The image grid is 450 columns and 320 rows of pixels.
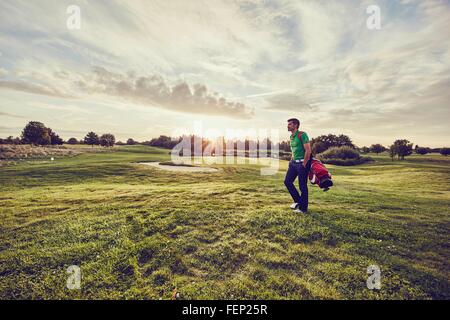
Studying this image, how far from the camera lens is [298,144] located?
8.52 metres

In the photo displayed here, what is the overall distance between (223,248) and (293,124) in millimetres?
5654

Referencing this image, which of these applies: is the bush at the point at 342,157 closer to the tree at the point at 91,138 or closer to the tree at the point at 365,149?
the tree at the point at 365,149

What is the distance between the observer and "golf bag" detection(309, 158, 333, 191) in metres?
8.41

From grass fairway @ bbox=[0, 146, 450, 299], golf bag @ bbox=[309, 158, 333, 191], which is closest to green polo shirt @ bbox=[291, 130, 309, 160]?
golf bag @ bbox=[309, 158, 333, 191]

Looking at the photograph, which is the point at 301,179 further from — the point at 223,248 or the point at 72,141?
the point at 72,141

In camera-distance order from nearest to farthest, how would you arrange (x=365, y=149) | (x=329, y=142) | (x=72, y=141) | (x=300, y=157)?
(x=300, y=157), (x=329, y=142), (x=365, y=149), (x=72, y=141)

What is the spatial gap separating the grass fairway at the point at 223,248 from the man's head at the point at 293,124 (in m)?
3.62

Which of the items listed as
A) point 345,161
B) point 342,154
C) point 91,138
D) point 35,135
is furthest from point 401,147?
point 35,135

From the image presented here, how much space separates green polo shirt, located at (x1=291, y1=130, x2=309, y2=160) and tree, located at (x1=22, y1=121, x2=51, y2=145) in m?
81.1

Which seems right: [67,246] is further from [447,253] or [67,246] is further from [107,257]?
[447,253]

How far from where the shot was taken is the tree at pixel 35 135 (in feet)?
209

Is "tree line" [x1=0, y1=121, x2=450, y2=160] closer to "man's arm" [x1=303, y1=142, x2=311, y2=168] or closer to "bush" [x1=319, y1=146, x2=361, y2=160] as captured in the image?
"bush" [x1=319, y1=146, x2=361, y2=160]

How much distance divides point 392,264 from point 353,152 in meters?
53.7
